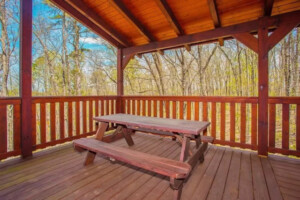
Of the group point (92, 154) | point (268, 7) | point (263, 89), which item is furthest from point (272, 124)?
point (92, 154)

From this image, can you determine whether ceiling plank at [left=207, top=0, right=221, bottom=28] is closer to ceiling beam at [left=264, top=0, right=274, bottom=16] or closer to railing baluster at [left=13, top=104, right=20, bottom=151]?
ceiling beam at [left=264, top=0, right=274, bottom=16]

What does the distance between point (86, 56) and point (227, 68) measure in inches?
299

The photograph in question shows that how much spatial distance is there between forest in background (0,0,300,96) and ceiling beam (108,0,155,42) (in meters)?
3.21

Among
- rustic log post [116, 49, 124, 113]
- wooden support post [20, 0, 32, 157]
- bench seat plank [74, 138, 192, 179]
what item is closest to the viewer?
bench seat plank [74, 138, 192, 179]

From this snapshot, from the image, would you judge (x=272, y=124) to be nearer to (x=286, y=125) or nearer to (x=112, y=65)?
(x=286, y=125)

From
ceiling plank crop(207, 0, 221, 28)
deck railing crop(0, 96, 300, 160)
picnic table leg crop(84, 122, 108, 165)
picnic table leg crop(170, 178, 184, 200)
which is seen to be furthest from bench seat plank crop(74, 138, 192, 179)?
ceiling plank crop(207, 0, 221, 28)

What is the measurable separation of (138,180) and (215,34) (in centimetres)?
304

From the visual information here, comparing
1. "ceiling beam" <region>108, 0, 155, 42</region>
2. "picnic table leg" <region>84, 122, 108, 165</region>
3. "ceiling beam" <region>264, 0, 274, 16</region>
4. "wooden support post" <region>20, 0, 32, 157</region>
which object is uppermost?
"ceiling beam" <region>108, 0, 155, 42</region>

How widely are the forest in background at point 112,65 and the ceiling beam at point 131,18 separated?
321cm

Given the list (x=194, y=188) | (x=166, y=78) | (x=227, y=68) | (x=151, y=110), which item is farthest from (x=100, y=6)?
(x=227, y=68)

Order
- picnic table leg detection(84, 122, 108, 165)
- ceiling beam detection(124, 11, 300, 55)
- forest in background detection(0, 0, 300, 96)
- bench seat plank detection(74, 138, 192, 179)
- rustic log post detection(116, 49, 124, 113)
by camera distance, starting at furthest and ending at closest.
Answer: forest in background detection(0, 0, 300, 96), rustic log post detection(116, 49, 124, 113), ceiling beam detection(124, 11, 300, 55), picnic table leg detection(84, 122, 108, 165), bench seat plank detection(74, 138, 192, 179)

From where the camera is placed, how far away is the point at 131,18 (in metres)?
3.24

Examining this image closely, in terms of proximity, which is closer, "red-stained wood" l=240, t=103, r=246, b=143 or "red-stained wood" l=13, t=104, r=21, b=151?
"red-stained wood" l=13, t=104, r=21, b=151

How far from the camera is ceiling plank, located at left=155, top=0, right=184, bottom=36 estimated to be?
8.99ft
